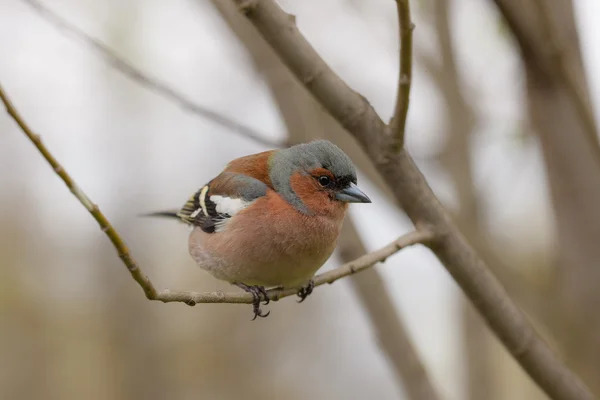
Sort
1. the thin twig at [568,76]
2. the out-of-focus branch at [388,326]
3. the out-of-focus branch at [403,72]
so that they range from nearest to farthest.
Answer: the out-of-focus branch at [403,72] → the thin twig at [568,76] → the out-of-focus branch at [388,326]

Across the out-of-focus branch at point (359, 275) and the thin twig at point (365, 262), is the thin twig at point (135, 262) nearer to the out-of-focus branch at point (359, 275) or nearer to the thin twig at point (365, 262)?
the thin twig at point (365, 262)

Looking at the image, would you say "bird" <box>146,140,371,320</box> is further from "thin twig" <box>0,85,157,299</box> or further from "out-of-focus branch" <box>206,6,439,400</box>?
"thin twig" <box>0,85,157,299</box>

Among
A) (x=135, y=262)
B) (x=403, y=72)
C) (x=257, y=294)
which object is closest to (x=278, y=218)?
(x=257, y=294)

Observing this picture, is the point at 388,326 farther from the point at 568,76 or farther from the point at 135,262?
the point at 135,262

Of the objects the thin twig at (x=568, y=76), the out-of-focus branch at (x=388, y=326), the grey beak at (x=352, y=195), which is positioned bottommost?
the out-of-focus branch at (x=388, y=326)

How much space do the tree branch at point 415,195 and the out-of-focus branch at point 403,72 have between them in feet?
0.19

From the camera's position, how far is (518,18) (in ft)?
10.0

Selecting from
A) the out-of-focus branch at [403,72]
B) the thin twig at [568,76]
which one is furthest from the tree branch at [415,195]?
the thin twig at [568,76]

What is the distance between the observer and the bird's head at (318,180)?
3.59m

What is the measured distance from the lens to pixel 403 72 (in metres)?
2.51

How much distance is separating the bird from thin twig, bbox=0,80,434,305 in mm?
465

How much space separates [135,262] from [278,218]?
140 centimetres

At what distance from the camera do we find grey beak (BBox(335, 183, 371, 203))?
3.54 metres

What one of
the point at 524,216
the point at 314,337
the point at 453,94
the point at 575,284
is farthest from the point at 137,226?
the point at 575,284
